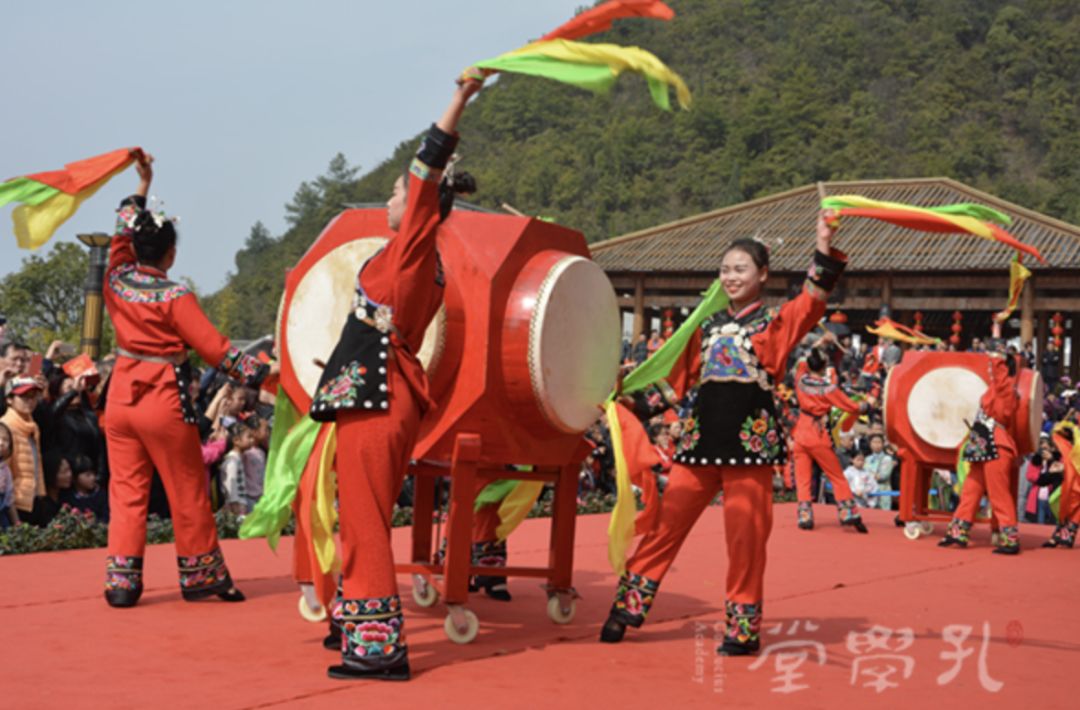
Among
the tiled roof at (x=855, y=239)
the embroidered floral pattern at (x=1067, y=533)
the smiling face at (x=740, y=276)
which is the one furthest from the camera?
A: the tiled roof at (x=855, y=239)

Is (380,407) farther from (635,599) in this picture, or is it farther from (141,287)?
(141,287)

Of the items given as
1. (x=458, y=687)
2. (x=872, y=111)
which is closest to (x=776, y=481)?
(x=458, y=687)

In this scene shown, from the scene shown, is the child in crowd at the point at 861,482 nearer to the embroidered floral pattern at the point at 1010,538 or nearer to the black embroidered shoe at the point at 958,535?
the black embroidered shoe at the point at 958,535

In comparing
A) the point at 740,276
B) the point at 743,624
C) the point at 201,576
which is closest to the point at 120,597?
the point at 201,576

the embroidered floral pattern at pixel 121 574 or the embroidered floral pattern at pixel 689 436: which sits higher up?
the embroidered floral pattern at pixel 689 436

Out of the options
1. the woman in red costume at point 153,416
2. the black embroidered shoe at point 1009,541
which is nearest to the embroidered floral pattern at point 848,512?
the black embroidered shoe at point 1009,541

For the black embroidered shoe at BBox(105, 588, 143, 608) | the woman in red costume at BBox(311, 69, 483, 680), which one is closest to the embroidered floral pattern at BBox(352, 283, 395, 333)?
the woman in red costume at BBox(311, 69, 483, 680)

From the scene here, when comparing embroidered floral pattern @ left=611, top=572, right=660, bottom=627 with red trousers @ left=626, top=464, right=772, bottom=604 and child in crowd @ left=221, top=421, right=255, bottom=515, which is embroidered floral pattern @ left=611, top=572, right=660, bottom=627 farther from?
child in crowd @ left=221, top=421, right=255, bottom=515

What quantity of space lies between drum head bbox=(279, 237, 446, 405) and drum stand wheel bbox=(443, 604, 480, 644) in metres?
0.96

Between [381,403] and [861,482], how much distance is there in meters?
9.91

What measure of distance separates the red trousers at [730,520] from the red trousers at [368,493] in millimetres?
1152

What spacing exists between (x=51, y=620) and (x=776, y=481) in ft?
33.4

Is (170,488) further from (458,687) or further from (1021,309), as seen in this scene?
(1021,309)

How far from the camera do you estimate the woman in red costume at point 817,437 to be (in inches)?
368
